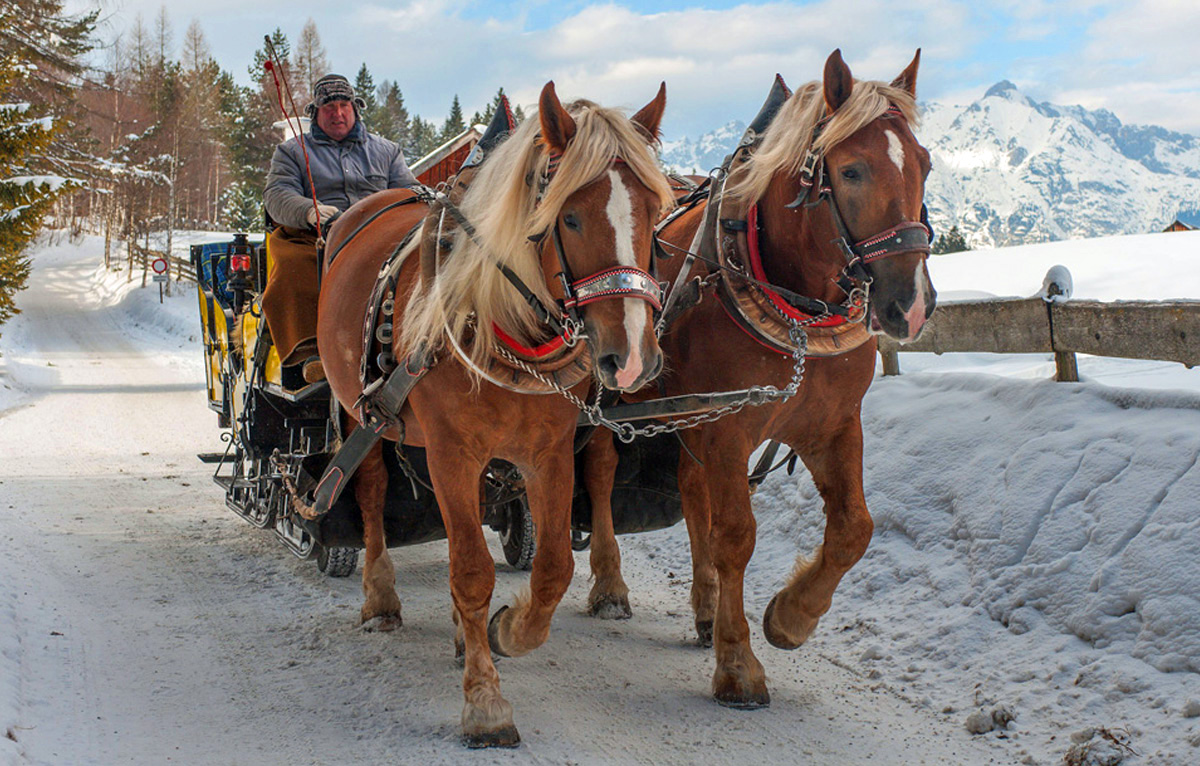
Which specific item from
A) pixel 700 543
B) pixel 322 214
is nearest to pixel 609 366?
pixel 700 543

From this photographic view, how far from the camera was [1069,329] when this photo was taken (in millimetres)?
4809

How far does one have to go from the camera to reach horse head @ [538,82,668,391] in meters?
2.51

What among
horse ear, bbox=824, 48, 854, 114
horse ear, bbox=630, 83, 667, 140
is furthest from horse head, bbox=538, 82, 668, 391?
horse ear, bbox=824, 48, 854, 114

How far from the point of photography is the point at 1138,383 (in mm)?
5238

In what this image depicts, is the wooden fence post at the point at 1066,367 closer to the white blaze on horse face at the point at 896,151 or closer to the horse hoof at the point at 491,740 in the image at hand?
the white blaze on horse face at the point at 896,151

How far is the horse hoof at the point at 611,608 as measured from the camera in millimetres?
4582

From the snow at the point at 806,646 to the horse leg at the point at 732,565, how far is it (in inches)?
3.6

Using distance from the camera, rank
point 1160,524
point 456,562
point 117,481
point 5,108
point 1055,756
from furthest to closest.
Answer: point 5,108 < point 117,481 < point 1160,524 < point 456,562 < point 1055,756

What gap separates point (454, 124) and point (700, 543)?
1878 inches

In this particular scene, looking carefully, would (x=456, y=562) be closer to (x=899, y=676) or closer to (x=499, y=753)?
(x=499, y=753)

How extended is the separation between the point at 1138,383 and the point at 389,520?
407cm

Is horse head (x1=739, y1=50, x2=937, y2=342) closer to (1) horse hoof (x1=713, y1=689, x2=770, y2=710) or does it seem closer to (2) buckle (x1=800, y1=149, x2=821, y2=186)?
(2) buckle (x1=800, y1=149, x2=821, y2=186)

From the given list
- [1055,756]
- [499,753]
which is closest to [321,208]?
[499,753]

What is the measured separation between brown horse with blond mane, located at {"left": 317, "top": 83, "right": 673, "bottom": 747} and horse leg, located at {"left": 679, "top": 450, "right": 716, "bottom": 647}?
1.00 meters
